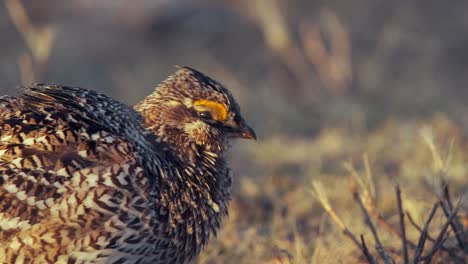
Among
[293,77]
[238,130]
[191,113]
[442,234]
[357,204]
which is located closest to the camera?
[442,234]

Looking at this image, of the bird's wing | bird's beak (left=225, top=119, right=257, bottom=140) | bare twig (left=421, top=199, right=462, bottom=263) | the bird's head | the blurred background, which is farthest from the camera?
the blurred background

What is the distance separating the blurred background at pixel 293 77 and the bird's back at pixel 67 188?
50 centimetres

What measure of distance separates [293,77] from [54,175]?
6.97 m

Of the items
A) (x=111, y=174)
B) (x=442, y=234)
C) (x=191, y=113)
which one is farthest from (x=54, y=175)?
(x=442, y=234)

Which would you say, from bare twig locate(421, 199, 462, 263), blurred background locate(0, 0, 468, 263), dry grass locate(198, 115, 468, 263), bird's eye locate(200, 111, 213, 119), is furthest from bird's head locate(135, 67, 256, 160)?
bare twig locate(421, 199, 462, 263)

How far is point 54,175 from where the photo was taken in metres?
3.30

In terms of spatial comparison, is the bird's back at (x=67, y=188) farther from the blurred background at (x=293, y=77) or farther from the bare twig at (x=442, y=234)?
the bare twig at (x=442, y=234)

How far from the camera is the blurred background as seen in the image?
224 inches

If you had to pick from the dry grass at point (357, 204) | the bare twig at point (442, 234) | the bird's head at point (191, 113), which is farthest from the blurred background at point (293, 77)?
the bird's head at point (191, 113)

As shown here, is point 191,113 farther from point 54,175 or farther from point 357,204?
point 357,204

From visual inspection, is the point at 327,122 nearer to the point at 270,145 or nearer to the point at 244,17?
the point at 270,145

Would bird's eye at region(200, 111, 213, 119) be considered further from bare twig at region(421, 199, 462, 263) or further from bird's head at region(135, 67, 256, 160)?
bare twig at region(421, 199, 462, 263)

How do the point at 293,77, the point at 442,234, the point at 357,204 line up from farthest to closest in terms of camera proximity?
the point at 293,77 < the point at 357,204 < the point at 442,234

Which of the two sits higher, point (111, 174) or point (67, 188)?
point (111, 174)
